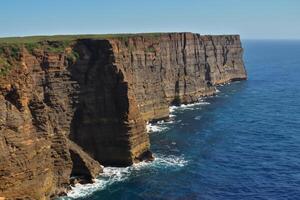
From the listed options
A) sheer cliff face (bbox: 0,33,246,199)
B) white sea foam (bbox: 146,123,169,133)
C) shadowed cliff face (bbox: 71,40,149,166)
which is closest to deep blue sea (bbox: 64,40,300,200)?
white sea foam (bbox: 146,123,169,133)

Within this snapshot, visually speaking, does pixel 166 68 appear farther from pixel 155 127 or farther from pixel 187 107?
pixel 155 127

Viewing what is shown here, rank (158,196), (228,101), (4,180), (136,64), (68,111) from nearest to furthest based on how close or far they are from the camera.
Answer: (4,180)
(158,196)
(68,111)
(136,64)
(228,101)

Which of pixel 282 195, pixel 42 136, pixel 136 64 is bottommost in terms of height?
pixel 282 195

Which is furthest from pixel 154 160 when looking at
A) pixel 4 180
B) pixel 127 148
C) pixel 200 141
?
pixel 4 180

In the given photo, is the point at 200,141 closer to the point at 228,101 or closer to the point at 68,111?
the point at 68,111

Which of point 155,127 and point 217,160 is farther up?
point 155,127

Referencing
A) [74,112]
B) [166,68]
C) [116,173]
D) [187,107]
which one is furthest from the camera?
[187,107]

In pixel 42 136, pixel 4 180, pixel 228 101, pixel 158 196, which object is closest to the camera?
pixel 4 180

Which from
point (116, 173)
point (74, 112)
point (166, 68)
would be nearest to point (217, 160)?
point (116, 173)
